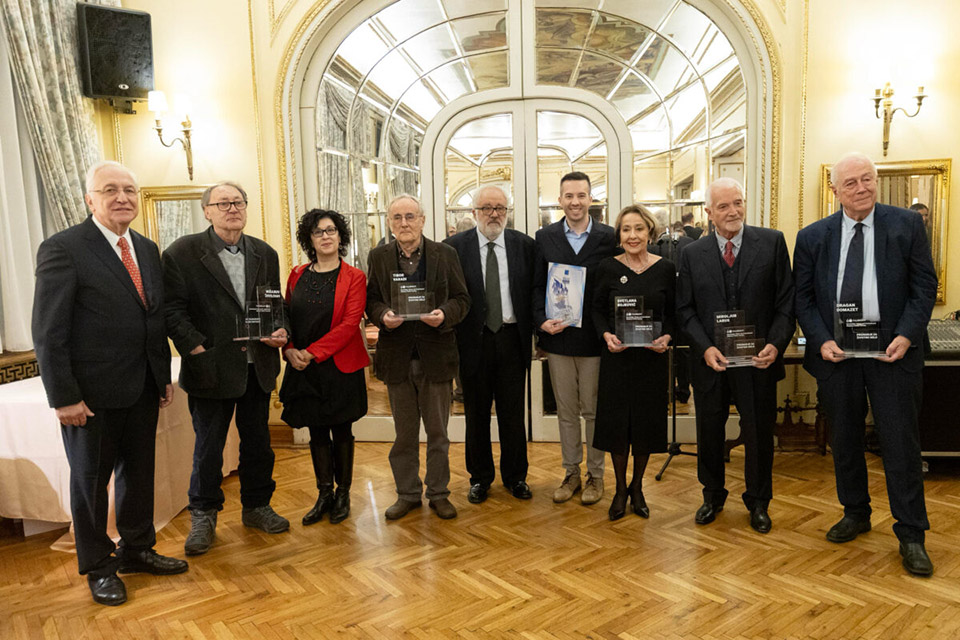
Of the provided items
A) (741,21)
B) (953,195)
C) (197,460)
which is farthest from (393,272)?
(953,195)

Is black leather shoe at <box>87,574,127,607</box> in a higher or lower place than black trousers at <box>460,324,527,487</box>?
lower

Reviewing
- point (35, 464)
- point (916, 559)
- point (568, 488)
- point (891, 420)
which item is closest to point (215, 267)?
point (35, 464)

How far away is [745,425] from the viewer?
3412 mm

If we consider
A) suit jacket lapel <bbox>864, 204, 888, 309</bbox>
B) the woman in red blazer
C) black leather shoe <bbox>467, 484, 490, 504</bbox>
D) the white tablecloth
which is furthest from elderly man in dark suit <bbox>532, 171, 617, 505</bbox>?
the white tablecloth

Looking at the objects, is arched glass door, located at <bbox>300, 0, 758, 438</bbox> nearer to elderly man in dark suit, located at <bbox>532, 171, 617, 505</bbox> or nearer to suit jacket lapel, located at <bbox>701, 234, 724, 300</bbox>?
elderly man in dark suit, located at <bbox>532, 171, 617, 505</bbox>

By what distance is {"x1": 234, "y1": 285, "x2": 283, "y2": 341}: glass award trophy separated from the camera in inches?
129

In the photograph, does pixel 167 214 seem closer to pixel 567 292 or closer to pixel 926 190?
pixel 567 292

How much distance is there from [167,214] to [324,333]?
8.52ft

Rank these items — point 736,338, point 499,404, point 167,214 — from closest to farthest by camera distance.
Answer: point 736,338
point 499,404
point 167,214

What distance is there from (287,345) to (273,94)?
2517mm

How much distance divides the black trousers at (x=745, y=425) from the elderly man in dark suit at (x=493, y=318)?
3.23 feet

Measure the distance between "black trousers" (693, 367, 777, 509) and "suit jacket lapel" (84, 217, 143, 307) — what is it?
2653 millimetres

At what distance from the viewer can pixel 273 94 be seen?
5164 millimetres

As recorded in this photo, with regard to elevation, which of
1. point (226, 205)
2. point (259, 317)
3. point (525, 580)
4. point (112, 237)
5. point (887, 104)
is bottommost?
point (525, 580)
